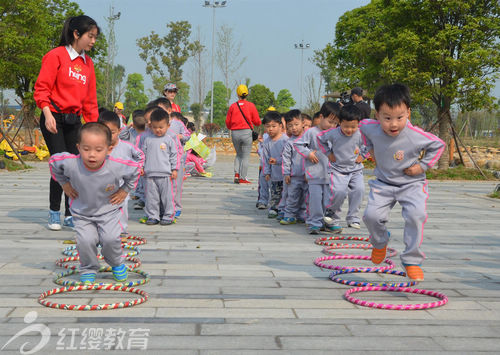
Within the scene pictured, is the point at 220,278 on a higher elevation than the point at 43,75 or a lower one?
lower

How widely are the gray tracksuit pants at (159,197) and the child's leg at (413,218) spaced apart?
13.2ft

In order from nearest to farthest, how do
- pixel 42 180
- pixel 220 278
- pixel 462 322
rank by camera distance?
1. pixel 462 322
2. pixel 220 278
3. pixel 42 180

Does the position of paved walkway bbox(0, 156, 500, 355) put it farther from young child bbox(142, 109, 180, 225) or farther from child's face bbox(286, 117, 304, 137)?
child's face bbox(286, 117, 304, 137)

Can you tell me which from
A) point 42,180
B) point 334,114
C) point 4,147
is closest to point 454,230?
point 334,114

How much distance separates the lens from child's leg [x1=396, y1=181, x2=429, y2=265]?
4.90m

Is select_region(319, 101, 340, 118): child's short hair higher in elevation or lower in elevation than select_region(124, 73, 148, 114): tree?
lower

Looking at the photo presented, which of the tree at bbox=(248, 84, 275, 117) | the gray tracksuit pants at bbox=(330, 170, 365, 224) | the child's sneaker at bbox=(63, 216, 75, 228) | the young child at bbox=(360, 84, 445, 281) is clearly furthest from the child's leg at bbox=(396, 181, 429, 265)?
the tree at bbox=(248, 84, 275, 117)

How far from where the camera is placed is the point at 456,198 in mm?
12781

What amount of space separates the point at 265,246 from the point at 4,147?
17.9 metres

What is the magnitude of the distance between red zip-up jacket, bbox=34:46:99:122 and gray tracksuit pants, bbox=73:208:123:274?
9.26ft

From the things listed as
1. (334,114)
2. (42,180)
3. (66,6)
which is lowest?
(42,180)

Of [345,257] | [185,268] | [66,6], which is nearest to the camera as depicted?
[185,268]

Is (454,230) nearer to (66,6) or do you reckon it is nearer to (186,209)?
(186,209)

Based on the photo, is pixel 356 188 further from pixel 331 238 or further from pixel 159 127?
pixel 159 127
